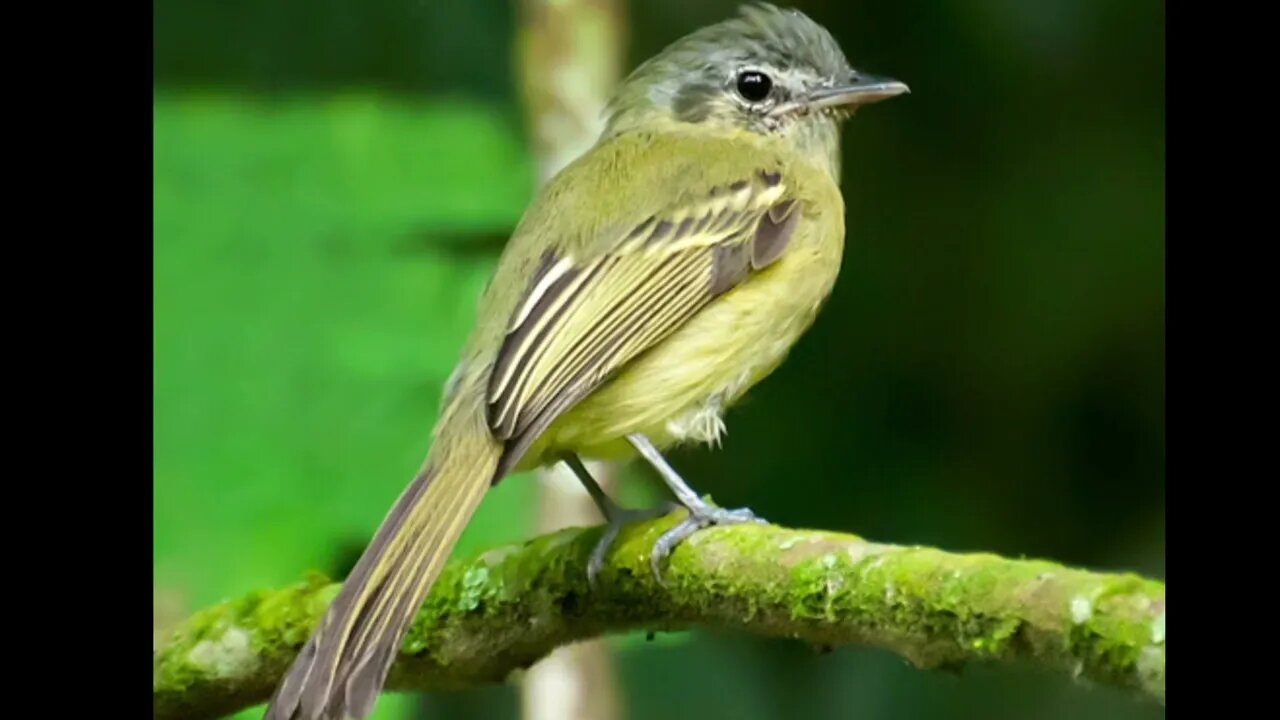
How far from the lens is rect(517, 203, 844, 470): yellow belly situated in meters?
2.57

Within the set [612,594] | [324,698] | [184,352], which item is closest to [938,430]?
[612,594]

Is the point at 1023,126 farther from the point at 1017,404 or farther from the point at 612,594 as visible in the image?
the point at 612,594

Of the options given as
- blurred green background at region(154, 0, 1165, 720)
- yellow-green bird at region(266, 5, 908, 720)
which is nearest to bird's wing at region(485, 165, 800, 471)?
yellow-green bird at region(266, 5, 908, 720)

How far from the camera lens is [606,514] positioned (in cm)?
257

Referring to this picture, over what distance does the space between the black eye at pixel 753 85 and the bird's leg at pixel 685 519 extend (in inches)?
31.5

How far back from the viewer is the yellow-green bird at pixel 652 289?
2260mm

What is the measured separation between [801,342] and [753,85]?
0.66m

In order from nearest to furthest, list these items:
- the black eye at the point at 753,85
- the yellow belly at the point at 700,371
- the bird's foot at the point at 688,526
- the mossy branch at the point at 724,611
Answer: the mossy branch at the point at 724,611, the bird's foot at the point at 688,526, the yellow belly at the point at 700,371, the black eye at the point at 753,85

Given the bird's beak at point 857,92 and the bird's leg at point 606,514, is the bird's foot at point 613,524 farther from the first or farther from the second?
the bird's beak at point 857,92

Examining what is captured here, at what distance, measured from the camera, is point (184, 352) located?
119 inches

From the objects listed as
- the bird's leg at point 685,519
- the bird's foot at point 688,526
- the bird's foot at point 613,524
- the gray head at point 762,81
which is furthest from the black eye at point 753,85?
the bird's foot at point 688,526

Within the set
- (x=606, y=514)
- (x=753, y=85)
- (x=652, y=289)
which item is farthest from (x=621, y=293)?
(x=753, y=85)

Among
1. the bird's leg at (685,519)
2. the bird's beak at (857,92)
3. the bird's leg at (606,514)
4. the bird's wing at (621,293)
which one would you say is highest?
the bird's beak at (857,92)
